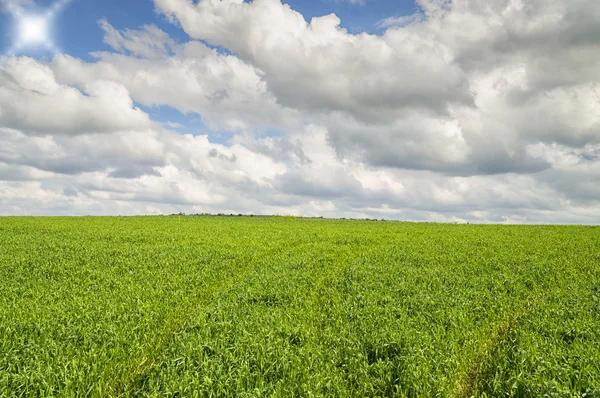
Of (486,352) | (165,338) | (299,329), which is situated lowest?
(165,338)

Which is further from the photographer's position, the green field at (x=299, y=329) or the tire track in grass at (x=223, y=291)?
the tire track in grass at (x=223, y=291)

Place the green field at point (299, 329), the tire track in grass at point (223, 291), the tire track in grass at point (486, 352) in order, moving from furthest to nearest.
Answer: the tire track in grass at point (223, 291) → the tire track in grass at point (486, 352) → the green field at point (299, 329)

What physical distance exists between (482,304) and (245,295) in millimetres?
8280

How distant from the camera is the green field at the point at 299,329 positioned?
7.16m

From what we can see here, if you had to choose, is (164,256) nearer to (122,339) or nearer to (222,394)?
(122,339)

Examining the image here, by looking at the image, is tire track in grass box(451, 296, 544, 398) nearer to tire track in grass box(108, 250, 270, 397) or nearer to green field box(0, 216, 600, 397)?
green field box(0, 216, 600, 397)

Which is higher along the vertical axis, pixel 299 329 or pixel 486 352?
pixel 299 329

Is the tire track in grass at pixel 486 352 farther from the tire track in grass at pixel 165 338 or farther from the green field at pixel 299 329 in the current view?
the tire track in grass at pixel 165 338

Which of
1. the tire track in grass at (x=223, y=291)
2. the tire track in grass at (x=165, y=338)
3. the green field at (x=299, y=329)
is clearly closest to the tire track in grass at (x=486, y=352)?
the green field at (x=299, y=329)

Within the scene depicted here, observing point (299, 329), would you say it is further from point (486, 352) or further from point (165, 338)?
point (486, 352)

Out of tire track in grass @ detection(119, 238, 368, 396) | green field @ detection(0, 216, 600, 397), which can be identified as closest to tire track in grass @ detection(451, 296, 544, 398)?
green field @ detection(0, 216, 600, 397)

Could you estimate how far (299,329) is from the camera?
9602 mm

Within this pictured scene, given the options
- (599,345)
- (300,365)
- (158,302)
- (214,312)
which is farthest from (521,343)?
(158,302)

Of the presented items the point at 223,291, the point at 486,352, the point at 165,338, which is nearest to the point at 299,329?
the point at 165,338
